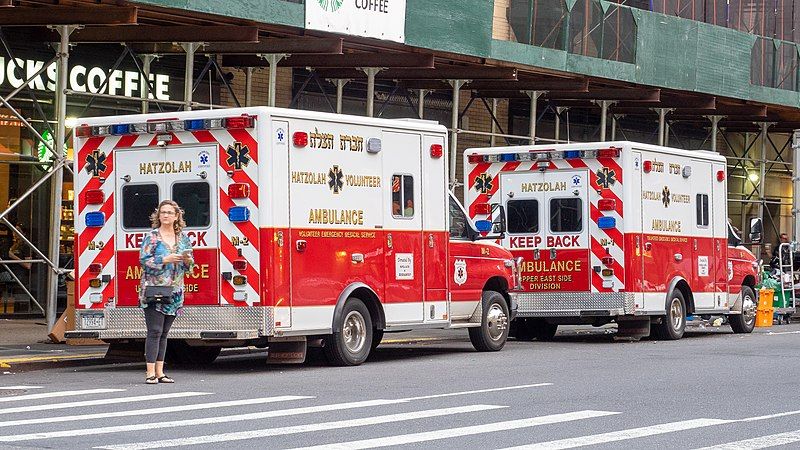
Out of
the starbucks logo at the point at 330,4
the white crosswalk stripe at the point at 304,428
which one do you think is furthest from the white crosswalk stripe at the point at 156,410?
the starbucks logo at the point at 330,4

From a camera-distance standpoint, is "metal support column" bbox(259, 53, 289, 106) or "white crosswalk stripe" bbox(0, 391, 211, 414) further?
"metal support column" bbox(259, 53, 289, 106)

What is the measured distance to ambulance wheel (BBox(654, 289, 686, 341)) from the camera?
22719 millimetres

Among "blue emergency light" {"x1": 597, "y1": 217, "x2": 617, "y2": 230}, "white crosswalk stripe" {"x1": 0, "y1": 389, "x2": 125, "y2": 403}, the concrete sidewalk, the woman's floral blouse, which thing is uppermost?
"blue emergency light" {"x1": 597, "y1": 217, "x2": 617, "y2": 230}

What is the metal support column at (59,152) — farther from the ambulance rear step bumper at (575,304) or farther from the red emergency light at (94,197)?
the ambulance rear step bumper at (575,304)

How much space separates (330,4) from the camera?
75.7 feet

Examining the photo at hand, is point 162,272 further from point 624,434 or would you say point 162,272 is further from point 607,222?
point 607,222

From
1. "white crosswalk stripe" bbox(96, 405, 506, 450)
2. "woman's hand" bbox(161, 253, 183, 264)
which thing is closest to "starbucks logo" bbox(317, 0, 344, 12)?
"woman's hand" bbox(161, 253, 183, 264)

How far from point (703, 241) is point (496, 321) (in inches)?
209

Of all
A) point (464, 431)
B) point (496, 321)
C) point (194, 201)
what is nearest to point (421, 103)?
point (496, 321)

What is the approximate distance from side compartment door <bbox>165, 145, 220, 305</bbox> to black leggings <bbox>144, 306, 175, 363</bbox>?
2.83 feet

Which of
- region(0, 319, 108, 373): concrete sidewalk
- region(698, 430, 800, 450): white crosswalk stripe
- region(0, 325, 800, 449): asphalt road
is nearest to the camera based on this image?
region(698, 430, 800, 450): white crosswalk stripe

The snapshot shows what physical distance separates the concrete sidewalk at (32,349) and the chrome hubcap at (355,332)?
10.3ft

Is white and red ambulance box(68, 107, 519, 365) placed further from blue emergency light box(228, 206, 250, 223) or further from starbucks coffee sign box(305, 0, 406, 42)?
starbucks coffee sign box(305, 0, 406, 42)

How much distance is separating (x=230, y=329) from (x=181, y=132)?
85.2 inches
